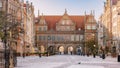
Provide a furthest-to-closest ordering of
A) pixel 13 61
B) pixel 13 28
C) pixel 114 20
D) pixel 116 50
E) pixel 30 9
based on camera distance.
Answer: pixel 30 9, pixel 114 20, pixel 116 50, pixel 13 28, pixel 13 61

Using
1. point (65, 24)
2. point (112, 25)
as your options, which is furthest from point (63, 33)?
point (112, 25)

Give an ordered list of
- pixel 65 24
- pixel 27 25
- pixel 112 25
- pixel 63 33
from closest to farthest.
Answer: pixel 27 25, pixel 112 25, pixel 63 33, pixel 65 24

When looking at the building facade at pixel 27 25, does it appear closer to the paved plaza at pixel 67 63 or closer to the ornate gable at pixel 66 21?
the ornate gable at pixel 66 21

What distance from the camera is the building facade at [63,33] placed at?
14738cm

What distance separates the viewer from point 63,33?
149625 millimetres

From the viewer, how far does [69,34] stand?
14962 centimetres

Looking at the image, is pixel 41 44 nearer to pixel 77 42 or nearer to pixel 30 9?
pixel 77 42

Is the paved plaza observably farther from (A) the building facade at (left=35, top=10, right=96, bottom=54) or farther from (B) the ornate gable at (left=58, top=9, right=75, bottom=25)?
(B) the ornate gable at (left=58, top=9, right=75, bottom=25)

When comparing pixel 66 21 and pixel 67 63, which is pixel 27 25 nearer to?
pixel 66 21

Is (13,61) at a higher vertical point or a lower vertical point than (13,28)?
lower

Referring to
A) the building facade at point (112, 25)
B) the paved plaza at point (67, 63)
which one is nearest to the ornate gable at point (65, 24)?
the building facade at point (112, 25)

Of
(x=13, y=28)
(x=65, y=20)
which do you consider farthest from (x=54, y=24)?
(x=13, y=28)

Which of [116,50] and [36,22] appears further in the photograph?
[36,22]

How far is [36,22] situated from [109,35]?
36.9 meters
